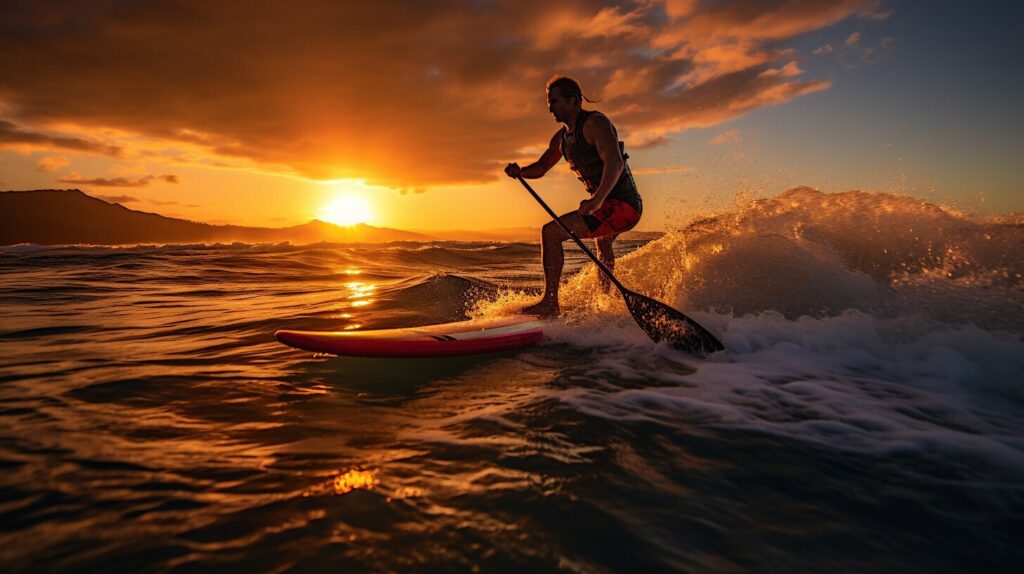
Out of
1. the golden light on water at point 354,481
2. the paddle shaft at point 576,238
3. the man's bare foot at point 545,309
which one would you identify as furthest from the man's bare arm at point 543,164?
the golden light on water at point 354,481

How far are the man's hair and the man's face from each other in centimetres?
5

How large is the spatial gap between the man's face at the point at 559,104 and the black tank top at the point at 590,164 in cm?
17

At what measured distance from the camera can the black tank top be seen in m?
5.84

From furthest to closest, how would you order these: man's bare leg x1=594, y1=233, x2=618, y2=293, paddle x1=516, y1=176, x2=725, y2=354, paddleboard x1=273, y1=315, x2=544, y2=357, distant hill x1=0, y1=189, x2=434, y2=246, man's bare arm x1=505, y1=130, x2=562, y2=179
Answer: distant hill x1=0, y1=189, x2=434, y2=246 → man's bare arm x1=505, y1=130, x2=562, y2=179 → man's bare leg x1=594, y1=233, x2=618, y2=293 → paddle x1=516, y1=176, x2=725, y2=354 → paddleboard x1=273, y1=315, x2=544, y2=357

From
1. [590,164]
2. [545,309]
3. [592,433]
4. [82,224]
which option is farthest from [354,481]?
[82,224]

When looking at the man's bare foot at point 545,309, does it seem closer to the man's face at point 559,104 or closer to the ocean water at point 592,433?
the ocean water at point 592,433

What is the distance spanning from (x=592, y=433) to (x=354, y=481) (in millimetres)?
1384

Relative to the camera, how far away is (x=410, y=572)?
164cm

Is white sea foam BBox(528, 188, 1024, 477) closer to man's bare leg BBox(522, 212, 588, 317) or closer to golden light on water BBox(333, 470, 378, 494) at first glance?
man's bare leg BBox(522, 212, 588, 317)

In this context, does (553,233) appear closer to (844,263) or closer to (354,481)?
(844,263)

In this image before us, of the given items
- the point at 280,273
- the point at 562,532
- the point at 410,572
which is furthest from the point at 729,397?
the point at 280,273

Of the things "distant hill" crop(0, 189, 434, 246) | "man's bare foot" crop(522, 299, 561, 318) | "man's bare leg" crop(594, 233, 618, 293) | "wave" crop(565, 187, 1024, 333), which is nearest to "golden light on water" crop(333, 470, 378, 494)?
"man's bare foot" crop(522, 299, 561, 318)

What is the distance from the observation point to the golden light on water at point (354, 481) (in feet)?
7.20

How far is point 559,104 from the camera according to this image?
5.78 m
